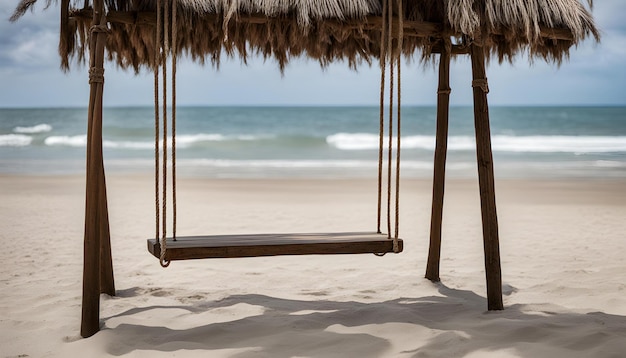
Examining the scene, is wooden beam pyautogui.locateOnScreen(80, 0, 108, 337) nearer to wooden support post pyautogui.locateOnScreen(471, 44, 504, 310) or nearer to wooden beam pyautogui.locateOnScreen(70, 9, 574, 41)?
wooden beam pyautogui.locateOnScreen(70, 9, 574, 41)

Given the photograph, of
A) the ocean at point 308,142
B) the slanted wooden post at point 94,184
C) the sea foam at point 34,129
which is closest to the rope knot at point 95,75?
the slanted wooden post at point 94,184

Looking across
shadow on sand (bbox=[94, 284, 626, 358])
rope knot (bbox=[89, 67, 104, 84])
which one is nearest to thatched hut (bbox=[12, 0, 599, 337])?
rope knot (bbox=[89, 67, 104, 84])

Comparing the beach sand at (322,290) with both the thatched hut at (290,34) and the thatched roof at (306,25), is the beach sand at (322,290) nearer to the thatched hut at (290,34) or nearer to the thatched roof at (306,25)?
the thatched hut at (290,34)

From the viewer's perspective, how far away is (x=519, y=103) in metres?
32.9

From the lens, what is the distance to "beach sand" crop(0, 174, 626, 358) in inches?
105

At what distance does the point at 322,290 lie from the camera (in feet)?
12.5

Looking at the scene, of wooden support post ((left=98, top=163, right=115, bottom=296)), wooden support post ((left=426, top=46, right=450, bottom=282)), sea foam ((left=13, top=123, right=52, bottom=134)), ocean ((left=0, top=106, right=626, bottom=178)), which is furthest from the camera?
sea foam ((left=13, top=123, right=52, bottom=134))

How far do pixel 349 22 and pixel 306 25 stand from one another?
8.5 inches

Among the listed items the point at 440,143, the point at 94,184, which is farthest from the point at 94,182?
the point at 440,143

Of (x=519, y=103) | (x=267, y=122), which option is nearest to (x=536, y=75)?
(x=519, y=103)

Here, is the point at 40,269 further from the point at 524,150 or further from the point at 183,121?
the point at 183,121

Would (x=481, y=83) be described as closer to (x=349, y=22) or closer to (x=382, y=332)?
(x=349, y=22)

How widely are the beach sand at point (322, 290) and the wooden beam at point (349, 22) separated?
4.25 ft

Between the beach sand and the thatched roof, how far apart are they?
4.03 ft
